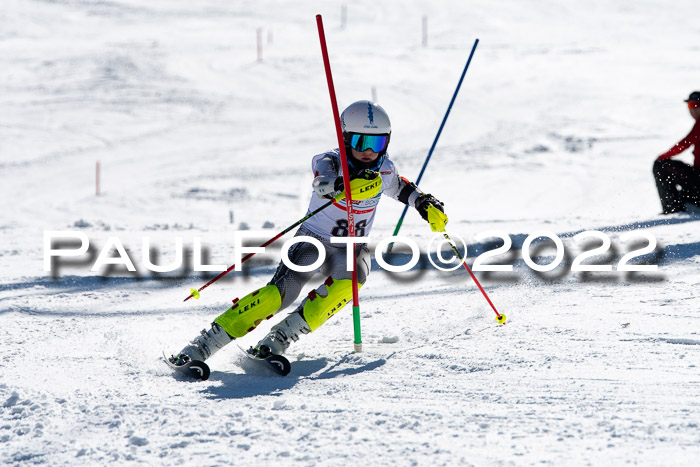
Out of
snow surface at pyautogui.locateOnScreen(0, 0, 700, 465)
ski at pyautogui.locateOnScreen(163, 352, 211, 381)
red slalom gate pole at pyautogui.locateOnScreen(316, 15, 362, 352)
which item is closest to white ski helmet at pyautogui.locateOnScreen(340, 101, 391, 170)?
red slalom gate pole at pyautogui.locateOnScreen(316, 15, 362, 352)

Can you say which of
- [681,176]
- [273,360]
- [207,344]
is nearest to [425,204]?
[273,360]

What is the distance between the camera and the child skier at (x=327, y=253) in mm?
4070

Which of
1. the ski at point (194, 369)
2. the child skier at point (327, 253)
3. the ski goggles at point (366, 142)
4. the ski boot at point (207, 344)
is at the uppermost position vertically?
the ski goggles at point (366, 142)

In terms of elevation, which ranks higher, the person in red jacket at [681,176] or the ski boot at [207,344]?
the person in red jacket at [681,176]

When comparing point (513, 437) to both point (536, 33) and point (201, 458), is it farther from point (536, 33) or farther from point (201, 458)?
point (536, 33)

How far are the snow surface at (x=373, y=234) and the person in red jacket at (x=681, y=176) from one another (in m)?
0.93

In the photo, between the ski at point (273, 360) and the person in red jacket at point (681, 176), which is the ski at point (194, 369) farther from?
the person in red jacket at point (681, 176)

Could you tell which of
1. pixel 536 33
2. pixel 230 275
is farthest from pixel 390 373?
pixel 536 33

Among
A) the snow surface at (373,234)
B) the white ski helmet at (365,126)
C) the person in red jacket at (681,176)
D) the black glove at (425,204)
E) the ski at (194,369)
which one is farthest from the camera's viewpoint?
the person in red jacket at (681,176)

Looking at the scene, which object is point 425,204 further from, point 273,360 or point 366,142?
point 273,360

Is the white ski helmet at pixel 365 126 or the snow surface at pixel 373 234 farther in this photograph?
the white ski helmet at pixel 365 126

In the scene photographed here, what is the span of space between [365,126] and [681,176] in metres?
5.30

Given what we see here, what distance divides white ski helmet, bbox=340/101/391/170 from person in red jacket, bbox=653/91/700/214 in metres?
5.03

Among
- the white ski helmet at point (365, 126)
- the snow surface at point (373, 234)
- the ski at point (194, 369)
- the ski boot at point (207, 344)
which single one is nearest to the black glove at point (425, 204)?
the white ski helmet at point (365, 126)
